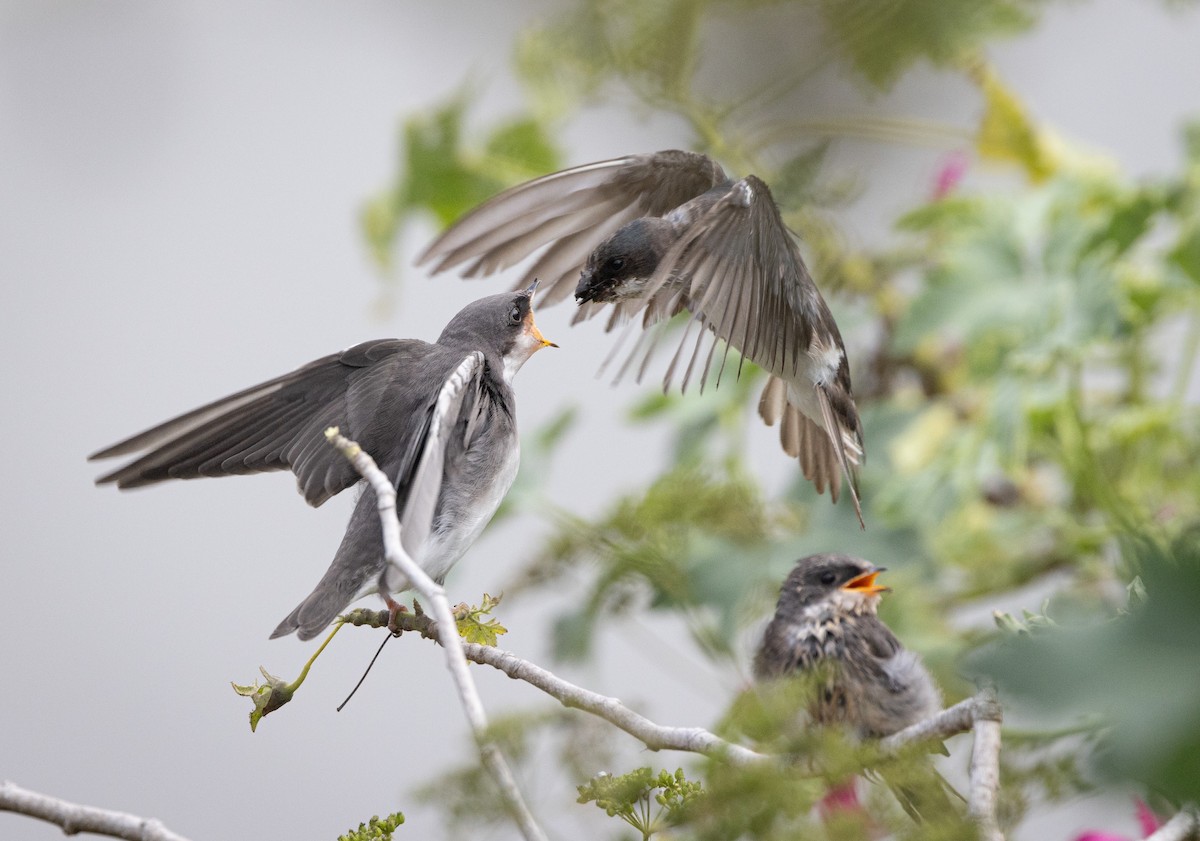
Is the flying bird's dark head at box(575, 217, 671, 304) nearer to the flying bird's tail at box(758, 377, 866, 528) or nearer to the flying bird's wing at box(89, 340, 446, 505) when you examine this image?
the flying bird's wing at box(89, 340, 446, 505)

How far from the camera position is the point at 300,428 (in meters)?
1.62

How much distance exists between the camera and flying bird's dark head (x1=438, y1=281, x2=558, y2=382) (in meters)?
1.81

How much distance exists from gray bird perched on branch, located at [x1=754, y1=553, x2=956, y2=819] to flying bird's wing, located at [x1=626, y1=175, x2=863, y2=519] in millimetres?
315

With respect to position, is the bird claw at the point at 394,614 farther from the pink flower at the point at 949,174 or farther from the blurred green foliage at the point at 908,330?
the pink flower at the point at 949,174

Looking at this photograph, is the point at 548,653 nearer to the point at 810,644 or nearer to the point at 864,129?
the point at 810,644

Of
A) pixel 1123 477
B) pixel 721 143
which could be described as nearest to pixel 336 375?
pixel 721 143

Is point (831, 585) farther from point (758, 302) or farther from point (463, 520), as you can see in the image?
point (463, 520)

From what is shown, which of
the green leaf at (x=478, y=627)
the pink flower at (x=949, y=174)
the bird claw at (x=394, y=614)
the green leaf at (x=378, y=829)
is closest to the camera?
the green leaf at (x=378, y=829)

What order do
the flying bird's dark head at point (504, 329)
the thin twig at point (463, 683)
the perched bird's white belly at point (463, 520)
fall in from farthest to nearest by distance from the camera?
the flying bird's dark head at point (504, 329) < the perched bird's white belly at point (463, 520) < the thin twig at point (463, 683)

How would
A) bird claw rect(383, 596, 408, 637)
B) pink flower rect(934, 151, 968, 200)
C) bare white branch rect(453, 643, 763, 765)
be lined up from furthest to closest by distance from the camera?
pink flower rect(934, 151, 968, 200) < bird claw rect(383, 596, 408, 637) < bare white branch rect(453, 643, 763, 765)

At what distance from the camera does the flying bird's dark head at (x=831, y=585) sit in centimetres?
228

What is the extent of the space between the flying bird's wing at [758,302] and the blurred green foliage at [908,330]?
4.4 inches

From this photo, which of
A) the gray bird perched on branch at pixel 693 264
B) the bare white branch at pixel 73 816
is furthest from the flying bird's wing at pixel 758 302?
the bare white branch at pixel 73 816

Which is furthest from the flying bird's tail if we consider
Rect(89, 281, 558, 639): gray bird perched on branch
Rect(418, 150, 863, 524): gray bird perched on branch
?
Rect(89, 281, 558, 639): gray bird perched on branch
